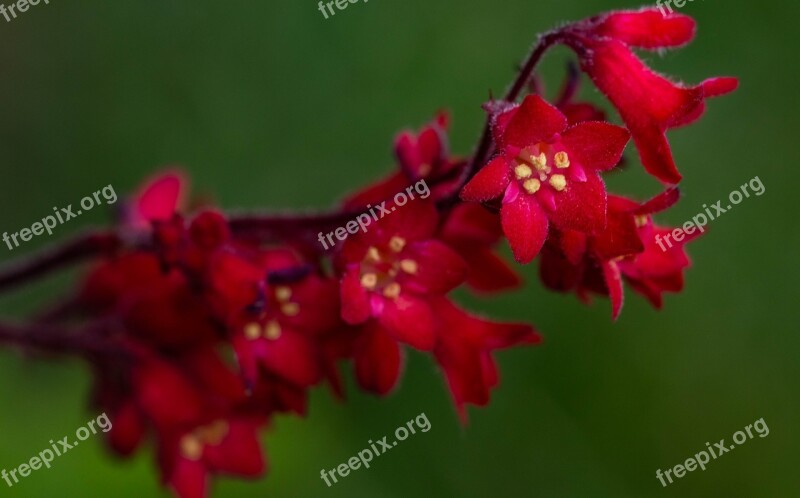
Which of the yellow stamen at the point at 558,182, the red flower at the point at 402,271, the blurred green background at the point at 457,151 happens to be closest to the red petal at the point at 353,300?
the red flower at the point at 402,271

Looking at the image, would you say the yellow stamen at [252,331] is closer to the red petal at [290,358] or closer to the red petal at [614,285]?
the red petal at [290,358]

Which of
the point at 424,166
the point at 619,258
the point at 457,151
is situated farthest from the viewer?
the point at 457,151

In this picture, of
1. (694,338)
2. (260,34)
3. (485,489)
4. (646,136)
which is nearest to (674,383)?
(694,338)

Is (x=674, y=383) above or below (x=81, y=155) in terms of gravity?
below

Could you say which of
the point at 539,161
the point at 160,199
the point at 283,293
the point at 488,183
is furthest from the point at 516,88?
the point at 160,199

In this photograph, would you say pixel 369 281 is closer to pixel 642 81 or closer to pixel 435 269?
pixel 435 269

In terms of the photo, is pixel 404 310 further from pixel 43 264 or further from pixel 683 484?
pixel 683 484

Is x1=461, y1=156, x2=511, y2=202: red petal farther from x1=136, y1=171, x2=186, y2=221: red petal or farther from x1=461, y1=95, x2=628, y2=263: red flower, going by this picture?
x1=136, y1=171, x2=186, y2=221: red petal
